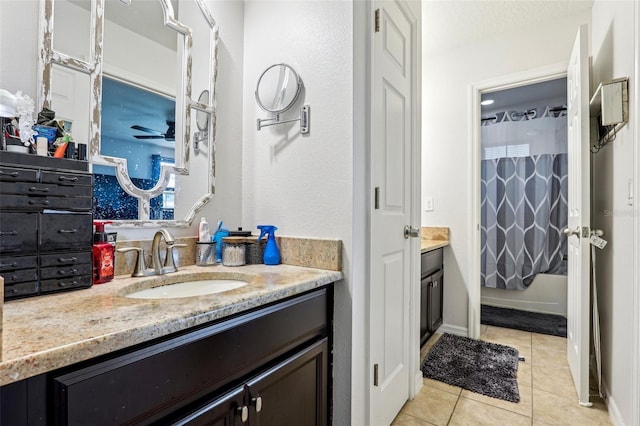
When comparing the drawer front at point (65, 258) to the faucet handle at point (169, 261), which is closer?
the drawer front at point (65, 258)

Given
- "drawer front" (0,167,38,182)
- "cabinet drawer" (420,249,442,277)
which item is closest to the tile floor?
"cabinet drawer" (420,249,442,277)

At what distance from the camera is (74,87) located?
1048 mm

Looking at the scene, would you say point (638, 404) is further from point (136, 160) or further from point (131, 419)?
point (136, 160)

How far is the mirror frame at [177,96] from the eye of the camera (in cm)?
99

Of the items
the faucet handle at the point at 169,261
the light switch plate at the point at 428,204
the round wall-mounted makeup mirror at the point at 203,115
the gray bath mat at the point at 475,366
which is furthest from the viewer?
the light switch plate at the point at 428,204

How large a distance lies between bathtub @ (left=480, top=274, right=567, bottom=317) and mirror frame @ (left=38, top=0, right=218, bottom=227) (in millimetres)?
3628

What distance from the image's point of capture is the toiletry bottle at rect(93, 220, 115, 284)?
0.99 metres

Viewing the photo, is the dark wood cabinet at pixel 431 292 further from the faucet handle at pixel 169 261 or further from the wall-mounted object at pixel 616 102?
the faucet handle at pixel 169 261

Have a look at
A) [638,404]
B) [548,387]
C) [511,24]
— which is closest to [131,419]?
[638,404]

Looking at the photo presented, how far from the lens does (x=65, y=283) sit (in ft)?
2.89

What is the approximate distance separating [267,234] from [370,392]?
81cm

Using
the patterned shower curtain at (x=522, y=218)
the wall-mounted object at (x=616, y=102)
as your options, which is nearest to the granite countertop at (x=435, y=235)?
the patterned shower curtain at (x=522, y=218)

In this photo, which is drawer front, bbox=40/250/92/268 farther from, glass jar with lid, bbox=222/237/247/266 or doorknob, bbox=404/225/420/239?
doorknob, bbox=404/225/420/239

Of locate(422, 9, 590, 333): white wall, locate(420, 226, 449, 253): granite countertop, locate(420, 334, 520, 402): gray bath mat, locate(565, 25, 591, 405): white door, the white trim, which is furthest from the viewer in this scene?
Result: locate(420, 226, 449, 253): granite countertop
